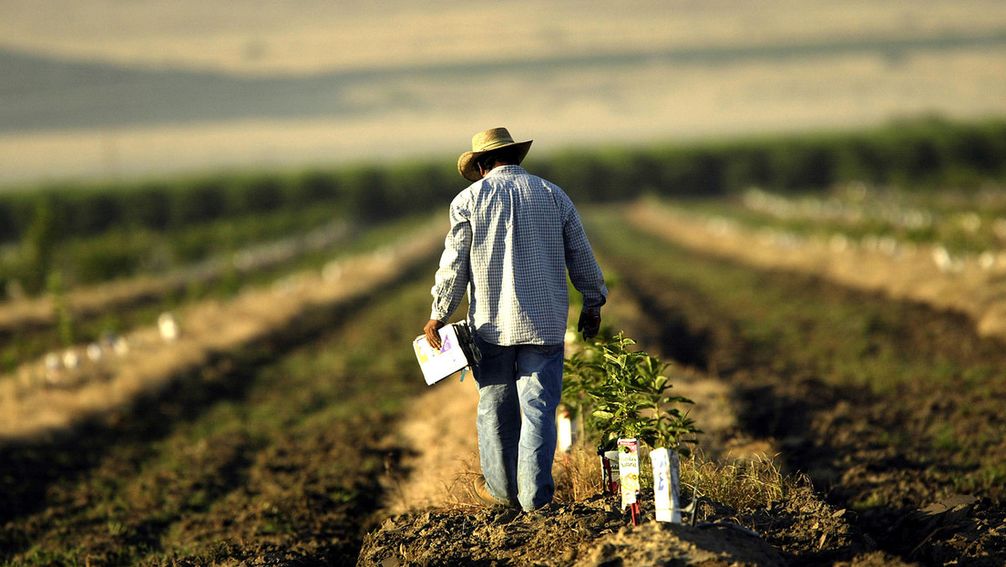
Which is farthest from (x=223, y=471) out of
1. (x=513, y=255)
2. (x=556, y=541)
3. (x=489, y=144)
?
(x=556, y=541)

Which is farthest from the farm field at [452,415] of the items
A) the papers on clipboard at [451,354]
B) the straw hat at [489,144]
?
the straw hat at [489,144]

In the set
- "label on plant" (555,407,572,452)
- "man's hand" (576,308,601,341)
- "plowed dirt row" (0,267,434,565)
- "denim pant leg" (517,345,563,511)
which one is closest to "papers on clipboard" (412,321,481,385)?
"denim pant leg" (517,345,563,511)

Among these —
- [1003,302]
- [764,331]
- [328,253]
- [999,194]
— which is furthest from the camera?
[999,194]

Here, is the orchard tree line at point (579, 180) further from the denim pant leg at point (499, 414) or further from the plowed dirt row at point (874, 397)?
the denim pant leg at point (499, 414)

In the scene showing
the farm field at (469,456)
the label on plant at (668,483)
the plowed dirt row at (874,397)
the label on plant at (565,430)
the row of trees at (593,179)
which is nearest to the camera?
the label on plant at (668,483)

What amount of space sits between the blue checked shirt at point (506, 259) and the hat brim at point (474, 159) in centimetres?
15

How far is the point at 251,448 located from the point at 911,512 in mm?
5852

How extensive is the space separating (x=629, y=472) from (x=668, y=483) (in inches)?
13.0

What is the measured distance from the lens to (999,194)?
41.1 metres

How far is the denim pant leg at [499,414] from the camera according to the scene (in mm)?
5500

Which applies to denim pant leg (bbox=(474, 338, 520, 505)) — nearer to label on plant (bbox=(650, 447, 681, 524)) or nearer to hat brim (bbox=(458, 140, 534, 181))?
hat brim (bbox=(458, 140, 534, 181))

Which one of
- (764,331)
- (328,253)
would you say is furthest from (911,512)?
(328,253)

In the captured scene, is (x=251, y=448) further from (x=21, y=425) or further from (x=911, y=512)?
(x=911, y=512)

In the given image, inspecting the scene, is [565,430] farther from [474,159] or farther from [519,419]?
[474,159]
